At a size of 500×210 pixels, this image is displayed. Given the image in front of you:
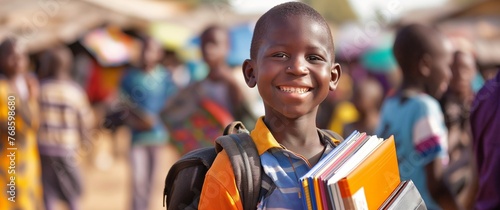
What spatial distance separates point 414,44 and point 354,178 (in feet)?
8.83

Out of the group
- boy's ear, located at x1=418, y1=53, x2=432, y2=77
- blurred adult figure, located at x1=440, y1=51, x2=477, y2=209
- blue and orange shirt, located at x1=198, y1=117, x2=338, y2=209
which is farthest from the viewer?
blurred adult figure, located at x1=440, y1=51, x2=477, y2=209

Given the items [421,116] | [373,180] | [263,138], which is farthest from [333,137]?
[421,116]

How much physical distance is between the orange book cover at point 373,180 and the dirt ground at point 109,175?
269 inches

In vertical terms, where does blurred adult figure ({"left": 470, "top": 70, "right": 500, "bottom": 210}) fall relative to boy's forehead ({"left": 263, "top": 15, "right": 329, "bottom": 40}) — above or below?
below

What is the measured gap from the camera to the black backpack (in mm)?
2623

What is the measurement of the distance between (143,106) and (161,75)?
1.35 ft

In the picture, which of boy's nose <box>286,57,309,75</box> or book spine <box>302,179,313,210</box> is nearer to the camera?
book spine <box>302,179,313,210</box>

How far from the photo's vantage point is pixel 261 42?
2.78m

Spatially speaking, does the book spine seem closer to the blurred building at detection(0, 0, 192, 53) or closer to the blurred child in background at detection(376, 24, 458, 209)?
the blurred child in background at detection(376, 24, 458, 209)

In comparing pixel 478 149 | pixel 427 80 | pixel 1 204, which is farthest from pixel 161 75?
pixel 478 149

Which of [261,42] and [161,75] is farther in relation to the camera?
[161,75]

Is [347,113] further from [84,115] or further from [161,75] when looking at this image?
[84,115]

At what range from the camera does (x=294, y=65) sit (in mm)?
2680

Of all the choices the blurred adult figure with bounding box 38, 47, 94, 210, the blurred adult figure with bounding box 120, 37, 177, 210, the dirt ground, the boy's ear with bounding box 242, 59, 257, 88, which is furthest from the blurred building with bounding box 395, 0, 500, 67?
the boy's ear with bounding box 242, 59, 257, 88
